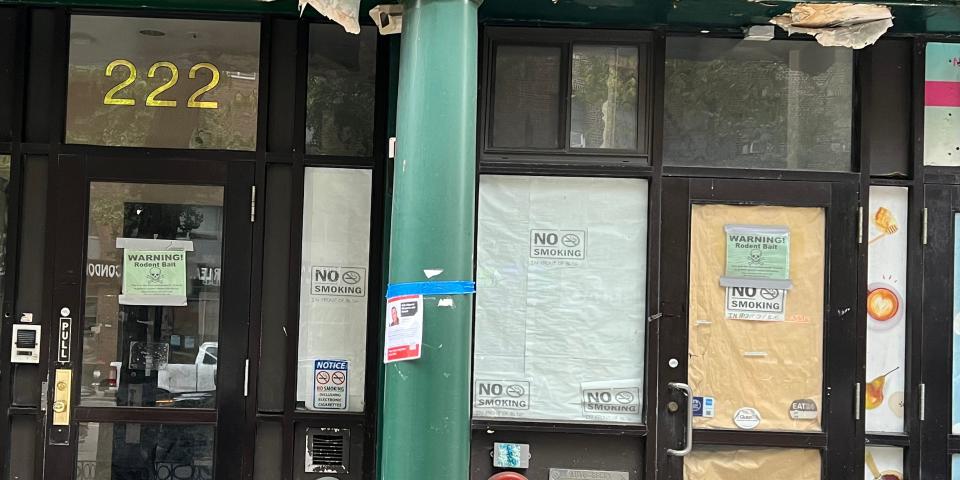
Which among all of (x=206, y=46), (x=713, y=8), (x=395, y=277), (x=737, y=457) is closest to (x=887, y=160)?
(x=713, y=8)

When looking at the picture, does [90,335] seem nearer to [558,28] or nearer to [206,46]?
[206,46]

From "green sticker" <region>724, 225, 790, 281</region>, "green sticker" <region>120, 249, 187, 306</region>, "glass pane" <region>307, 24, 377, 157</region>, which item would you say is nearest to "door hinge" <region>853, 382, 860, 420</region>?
"green sticker" <region>724, 225, 790, 281</region>

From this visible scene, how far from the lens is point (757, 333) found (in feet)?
16.5

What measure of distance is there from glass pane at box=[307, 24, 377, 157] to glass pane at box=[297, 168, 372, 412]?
0.19 meters

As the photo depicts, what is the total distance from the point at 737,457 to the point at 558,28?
2702 mm

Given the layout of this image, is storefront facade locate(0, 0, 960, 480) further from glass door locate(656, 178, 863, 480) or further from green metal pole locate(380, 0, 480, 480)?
green metal pole locate(380, 0, 480, 480)

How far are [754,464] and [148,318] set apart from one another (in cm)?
363

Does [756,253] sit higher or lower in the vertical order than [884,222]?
lower

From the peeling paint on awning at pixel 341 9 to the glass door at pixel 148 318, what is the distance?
1286mm

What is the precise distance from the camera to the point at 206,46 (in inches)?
207

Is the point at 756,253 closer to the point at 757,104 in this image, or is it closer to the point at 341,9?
the point at 757,104

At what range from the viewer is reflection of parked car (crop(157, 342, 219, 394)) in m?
5.10

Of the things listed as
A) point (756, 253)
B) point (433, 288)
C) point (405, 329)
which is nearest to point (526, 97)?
point (756, 253)

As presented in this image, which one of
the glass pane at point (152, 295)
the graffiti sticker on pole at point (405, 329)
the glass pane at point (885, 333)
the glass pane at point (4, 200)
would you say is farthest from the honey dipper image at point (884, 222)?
the glass pane at point (4, 200)
